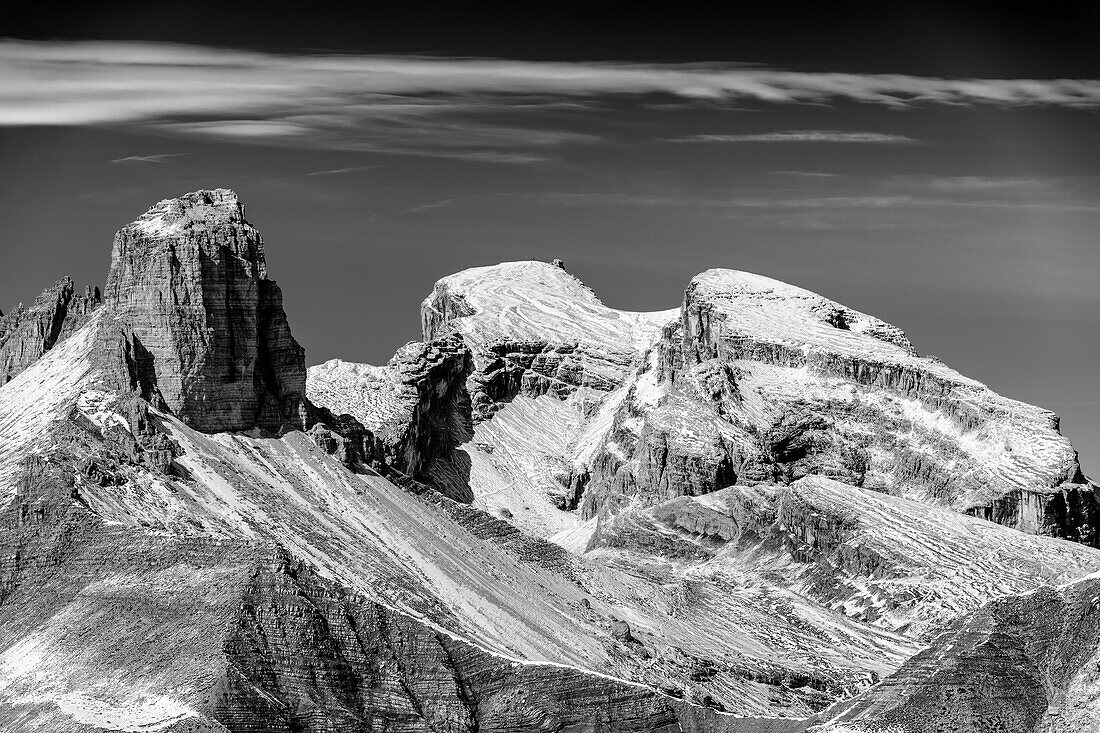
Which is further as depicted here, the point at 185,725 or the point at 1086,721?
the point at 185,725

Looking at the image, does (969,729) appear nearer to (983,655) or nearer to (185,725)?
(983,655)

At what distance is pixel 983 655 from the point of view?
191625 mm

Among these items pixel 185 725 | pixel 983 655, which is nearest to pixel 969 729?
pixel 983 655

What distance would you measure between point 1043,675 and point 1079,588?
5.73m

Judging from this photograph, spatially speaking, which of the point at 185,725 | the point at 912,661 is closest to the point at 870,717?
the point at 912,661

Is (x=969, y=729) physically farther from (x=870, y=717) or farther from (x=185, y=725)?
(x=185, y=725)

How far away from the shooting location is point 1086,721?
186m

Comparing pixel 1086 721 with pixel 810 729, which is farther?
pixel 810 729

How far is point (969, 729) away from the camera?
188125 mm

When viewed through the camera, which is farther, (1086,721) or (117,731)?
(117,731)

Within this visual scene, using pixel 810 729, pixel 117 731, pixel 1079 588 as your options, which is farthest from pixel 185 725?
pixel 1079 588

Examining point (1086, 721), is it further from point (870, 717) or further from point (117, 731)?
point (117, 731)

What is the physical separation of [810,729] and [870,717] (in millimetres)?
8191

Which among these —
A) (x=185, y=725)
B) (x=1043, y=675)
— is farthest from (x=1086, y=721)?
(x=185, y=725)
